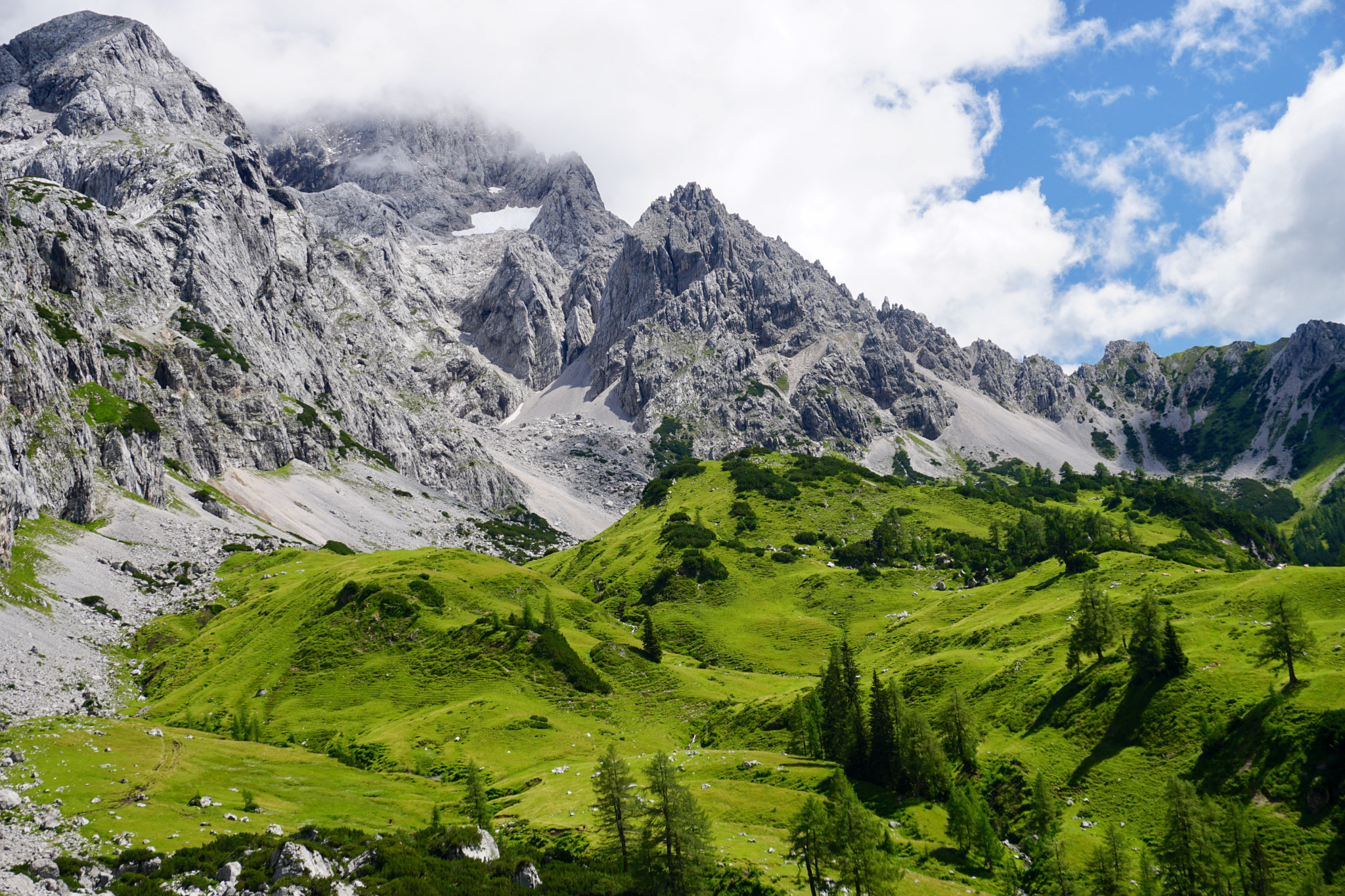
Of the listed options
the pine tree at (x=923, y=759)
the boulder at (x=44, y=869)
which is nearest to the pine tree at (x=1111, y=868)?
the pine tree at (x=923, y=759)

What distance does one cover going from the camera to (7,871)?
1527 inches

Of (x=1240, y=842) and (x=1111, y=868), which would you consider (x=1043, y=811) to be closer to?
(x=1111, y=868)

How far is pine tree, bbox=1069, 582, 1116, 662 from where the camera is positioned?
81688 mm

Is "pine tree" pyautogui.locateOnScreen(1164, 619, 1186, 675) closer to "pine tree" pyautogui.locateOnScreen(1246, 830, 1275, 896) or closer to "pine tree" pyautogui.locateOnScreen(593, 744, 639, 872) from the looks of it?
"pine tree" pyautogui.locateOnScreen(1246, 830, 1275, 896)

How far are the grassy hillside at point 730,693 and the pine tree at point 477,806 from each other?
1791mm

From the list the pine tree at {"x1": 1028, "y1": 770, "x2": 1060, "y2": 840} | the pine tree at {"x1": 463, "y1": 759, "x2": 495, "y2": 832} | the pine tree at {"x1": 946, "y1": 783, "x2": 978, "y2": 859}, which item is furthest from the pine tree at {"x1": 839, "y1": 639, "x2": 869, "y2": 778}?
the pine tree at {"x1": 463, "y1": 759, "x2": 495, "y2": 832}

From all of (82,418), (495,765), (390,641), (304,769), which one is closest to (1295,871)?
(495,765)

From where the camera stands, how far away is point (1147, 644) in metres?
75.6

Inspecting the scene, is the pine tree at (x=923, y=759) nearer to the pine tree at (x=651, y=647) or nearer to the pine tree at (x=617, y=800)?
the pine tree at (x=617, y=800)

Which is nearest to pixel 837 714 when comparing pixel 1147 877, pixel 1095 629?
pixel 1095 629

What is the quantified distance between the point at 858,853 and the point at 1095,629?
155 ft

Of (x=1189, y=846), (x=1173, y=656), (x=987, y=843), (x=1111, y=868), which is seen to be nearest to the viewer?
(x=1189, y=846)

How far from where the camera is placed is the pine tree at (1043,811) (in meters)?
62.1

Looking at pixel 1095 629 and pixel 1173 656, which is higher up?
pixel 1173 656
